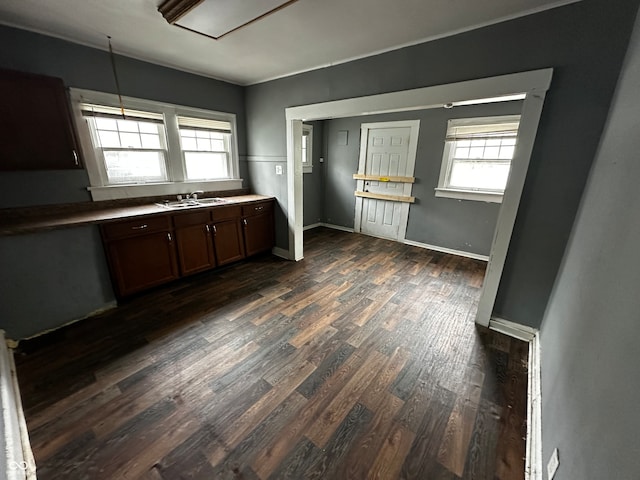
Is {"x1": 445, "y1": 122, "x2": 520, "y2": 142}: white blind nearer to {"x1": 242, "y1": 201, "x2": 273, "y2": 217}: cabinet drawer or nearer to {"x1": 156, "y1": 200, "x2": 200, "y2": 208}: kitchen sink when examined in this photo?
{"x1": 242, "y1": 201, "x2": 273, "y2": 217}: cabinet drawer

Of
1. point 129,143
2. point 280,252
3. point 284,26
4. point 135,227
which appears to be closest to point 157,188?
point 129,143

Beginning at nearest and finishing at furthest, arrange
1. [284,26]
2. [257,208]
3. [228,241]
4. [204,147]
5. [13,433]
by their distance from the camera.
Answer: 1. [13,433]
2. [284,26]
3. [228,241]
4. [204,147]
5. [257,208]

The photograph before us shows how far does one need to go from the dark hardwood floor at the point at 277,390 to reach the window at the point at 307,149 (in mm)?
3119

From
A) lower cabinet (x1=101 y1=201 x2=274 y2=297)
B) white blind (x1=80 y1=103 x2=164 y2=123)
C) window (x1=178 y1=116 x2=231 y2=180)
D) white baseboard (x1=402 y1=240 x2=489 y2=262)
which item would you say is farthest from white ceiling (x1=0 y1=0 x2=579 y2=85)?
white baseboard (x1=402 y1=240 x2=489 y2=262)

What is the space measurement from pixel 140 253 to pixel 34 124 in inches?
53.8

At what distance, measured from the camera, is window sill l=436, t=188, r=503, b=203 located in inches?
146

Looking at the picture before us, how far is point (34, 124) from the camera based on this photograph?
2203mm

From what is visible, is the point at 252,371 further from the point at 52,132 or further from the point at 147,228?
the point at 52,132

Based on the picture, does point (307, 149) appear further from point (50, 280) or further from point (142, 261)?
point (50, 280)

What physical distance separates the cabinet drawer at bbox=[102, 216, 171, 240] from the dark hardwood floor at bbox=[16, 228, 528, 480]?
72 cm

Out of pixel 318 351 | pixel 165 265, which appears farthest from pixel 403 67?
pixel 165 265

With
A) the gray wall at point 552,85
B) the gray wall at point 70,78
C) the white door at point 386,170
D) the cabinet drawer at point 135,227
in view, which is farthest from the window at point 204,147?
the white door at point 386,170

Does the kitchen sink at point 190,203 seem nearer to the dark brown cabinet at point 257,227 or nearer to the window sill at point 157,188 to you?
the window sill at point 157,188

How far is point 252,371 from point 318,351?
516 millimetres
